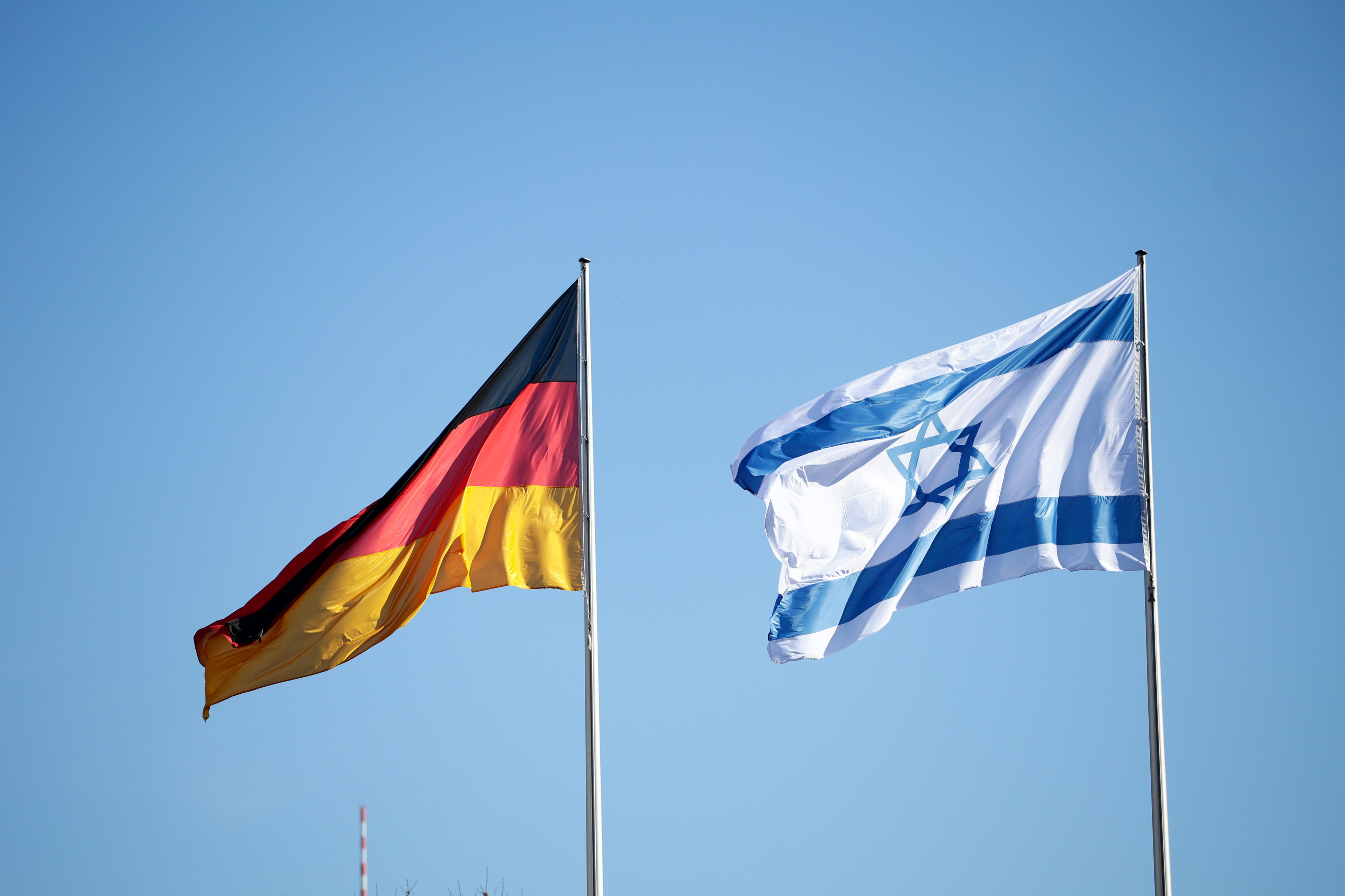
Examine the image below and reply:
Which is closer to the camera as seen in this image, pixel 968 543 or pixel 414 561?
pixel 968 543

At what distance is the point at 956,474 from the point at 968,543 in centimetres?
94

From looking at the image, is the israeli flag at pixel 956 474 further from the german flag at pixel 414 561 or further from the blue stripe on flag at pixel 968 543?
the german flag at pixel 414 561

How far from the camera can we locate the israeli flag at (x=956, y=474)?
1827 cm

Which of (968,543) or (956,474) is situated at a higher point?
(956,474)

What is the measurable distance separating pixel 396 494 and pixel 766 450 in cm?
502

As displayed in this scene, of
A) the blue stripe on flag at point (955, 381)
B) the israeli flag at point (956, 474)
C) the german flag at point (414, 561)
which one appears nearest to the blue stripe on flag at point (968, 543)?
the israeli flag at point (956, 474)

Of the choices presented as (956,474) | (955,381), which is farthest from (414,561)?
(955,381)

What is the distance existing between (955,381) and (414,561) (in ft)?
25.1

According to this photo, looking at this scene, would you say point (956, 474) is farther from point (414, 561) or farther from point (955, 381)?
point (414, 561)

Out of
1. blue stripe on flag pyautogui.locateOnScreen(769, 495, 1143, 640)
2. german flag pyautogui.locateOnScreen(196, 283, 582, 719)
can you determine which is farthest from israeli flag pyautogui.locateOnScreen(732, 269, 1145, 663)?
german flag pyautogui.locateOnScreen(196, 283, 582, 719)

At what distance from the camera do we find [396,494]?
745 inches

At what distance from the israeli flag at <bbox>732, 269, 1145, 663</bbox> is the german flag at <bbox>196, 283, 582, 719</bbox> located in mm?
2767

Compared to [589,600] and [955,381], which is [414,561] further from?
[955,381]

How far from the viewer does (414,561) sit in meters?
18.9
